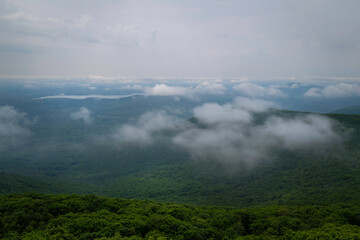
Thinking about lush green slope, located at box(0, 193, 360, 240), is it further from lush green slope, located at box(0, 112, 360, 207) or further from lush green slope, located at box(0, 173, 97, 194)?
lush green slope, located at box(0, 173, 97, 194)

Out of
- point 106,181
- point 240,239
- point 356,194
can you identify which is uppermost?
point 240,239

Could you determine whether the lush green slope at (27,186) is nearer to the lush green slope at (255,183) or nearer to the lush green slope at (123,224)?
the lush green slope at (255,183)

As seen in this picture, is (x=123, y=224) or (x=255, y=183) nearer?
(x=123, y=224)

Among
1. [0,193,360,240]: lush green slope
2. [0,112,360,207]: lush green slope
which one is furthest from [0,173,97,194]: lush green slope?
[0,193,360,240]: lush green slope

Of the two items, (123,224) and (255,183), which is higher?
(123,224)

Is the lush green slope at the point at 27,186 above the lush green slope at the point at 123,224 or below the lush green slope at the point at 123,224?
below

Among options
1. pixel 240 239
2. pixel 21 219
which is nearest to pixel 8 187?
pixel 21 219

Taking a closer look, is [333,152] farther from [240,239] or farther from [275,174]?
[240,239]

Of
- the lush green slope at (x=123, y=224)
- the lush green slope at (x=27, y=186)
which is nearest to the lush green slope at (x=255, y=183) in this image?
the lush green slope at (x=27, y=186)

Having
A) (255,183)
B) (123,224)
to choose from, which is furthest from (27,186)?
(255,183)

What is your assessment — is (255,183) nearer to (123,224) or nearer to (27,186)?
(123,224)

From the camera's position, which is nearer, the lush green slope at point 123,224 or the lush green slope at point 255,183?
the lush green slope at point 123,224
